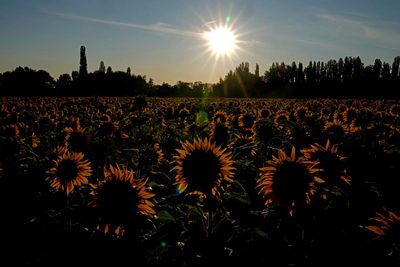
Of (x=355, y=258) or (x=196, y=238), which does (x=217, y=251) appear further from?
(x=355, y=258)

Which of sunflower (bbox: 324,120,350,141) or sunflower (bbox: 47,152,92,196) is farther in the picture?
sunflower (bbox: 324,120,350,141)

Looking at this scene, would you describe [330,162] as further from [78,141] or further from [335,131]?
[78,141]

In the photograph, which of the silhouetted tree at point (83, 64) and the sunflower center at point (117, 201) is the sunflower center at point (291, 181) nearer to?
the sunflower center at point (117, 201)

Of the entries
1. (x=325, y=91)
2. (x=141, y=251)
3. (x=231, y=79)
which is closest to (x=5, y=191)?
(x=141, y=251)

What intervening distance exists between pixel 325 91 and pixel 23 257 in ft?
296

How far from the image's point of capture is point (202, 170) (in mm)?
3215

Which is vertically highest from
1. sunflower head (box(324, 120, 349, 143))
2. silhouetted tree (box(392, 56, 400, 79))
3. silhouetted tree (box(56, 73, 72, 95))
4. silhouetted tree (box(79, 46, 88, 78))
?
silhouetted tree (box(392, 56, 400, 79))

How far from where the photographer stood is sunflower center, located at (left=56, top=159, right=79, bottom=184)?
4.32 meters

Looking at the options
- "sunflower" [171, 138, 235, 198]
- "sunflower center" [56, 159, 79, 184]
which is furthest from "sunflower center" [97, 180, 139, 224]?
"sunflower center" [56, 159, 79, 184]

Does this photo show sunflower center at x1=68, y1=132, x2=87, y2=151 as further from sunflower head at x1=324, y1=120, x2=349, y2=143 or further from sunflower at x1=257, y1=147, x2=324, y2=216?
sunflower head at x1=324, y1=120, x2=349, y2=143

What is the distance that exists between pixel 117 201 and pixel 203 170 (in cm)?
80

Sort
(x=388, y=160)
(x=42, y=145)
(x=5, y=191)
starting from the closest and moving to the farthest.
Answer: (x=388, y=160) < (x=5, y=191) < (x=42, y=145)

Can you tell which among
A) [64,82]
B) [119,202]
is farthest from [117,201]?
[64,82]

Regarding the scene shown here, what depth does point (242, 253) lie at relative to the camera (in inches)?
117
